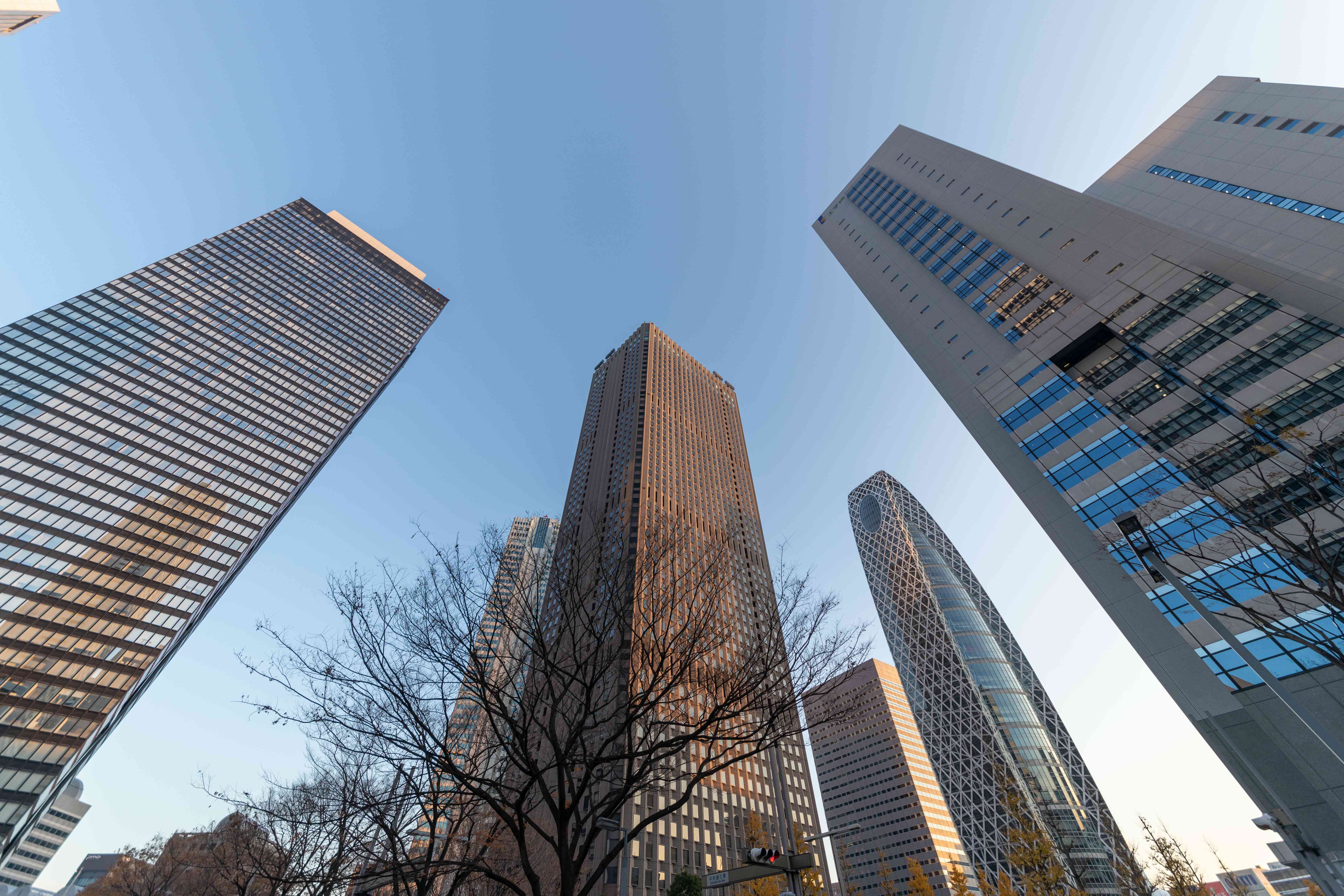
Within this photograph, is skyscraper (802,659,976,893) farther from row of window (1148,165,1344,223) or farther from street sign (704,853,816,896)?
street sign (704,853,816,896)

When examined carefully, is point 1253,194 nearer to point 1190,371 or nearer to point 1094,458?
point 1190,371

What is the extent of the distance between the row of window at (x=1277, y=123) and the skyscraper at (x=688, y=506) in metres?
51.4

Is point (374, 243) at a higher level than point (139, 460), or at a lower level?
higher

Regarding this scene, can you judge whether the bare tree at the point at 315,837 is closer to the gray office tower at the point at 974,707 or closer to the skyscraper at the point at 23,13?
the skyscraper at the point at 23,13

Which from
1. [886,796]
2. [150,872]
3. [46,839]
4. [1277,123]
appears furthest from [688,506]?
[46,839]

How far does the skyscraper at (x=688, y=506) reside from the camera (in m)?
41.2

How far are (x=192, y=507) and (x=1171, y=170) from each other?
115845 millimetres

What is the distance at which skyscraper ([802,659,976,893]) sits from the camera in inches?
3875

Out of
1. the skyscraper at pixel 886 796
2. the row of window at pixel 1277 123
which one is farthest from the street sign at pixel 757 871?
the skyscraper at pixel 886 796

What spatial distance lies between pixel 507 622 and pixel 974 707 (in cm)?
9776

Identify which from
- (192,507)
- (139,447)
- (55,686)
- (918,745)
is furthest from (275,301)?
(918,745)

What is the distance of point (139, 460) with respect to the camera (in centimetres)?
6488

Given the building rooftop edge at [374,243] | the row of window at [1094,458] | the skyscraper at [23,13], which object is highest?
the building rooftop edge at [374,243]

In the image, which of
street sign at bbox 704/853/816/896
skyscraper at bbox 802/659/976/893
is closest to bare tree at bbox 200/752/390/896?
street sign at bbox 704/853/816/896
